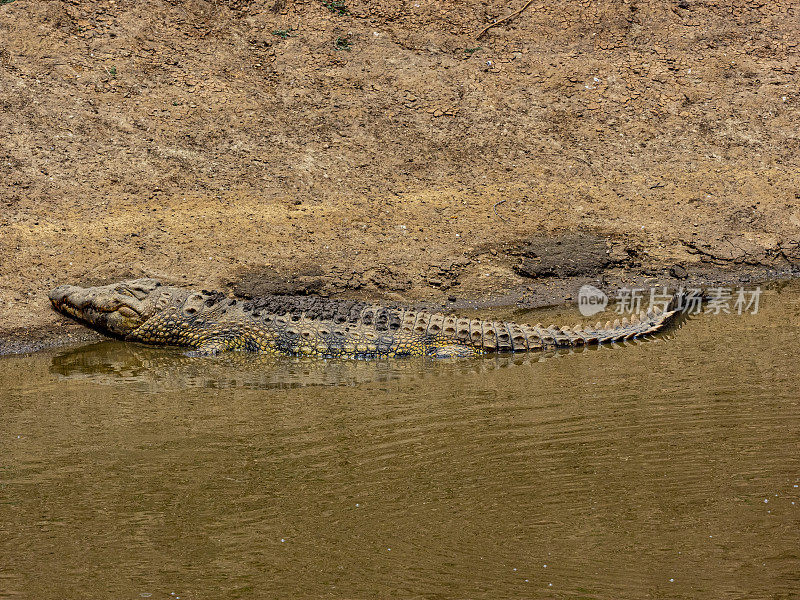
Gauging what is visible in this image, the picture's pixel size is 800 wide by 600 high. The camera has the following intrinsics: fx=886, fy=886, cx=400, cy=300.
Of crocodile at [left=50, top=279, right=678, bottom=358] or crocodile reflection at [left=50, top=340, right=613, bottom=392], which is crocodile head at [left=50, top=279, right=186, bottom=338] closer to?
crocodile at [left=50, top=279, right=678, bottom=358]

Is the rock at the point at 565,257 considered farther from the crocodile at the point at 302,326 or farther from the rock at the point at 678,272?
the crocodile at the point at 302,326

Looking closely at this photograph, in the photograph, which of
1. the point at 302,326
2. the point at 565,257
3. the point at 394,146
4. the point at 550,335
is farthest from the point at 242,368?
the point at 394,146

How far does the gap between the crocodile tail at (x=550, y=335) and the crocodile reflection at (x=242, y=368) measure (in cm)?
11

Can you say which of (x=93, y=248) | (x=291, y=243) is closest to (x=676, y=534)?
(x=291, y=243)

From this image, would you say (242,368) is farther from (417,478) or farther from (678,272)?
(678,272)

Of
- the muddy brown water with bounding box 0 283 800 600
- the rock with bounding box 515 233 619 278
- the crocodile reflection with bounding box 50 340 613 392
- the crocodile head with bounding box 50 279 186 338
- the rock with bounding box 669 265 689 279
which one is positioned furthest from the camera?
the rock with bounding box 669 265 689 279

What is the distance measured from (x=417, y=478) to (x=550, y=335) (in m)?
2.99

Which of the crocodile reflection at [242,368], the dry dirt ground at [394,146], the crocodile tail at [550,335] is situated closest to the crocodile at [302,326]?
the crocodile tail at [550,335]

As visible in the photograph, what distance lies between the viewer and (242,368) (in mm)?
8055

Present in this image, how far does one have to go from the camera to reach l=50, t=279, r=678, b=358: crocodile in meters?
8.21

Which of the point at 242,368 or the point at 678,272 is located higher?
the point at 678,272

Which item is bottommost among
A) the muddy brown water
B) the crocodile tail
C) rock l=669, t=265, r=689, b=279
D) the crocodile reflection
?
the muddy brown water

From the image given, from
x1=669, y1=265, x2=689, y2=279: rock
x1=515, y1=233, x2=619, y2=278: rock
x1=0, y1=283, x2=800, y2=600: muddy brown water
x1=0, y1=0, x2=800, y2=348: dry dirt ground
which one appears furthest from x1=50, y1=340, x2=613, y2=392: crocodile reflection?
x1=669, y1=265, x2=689, y2=279: rock

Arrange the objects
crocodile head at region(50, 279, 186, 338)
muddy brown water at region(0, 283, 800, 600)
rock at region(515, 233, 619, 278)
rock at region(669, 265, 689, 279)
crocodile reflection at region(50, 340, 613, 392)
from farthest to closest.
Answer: rock at region(669, 265, 689, 279)
rock at region(515, 233, 619, 278)
crocodile head at region(50, 279, 186, 338)
crocodile reflection at region(50, 340, 613, 392)
muddy brown water at region(0, 283, 800, 600)
